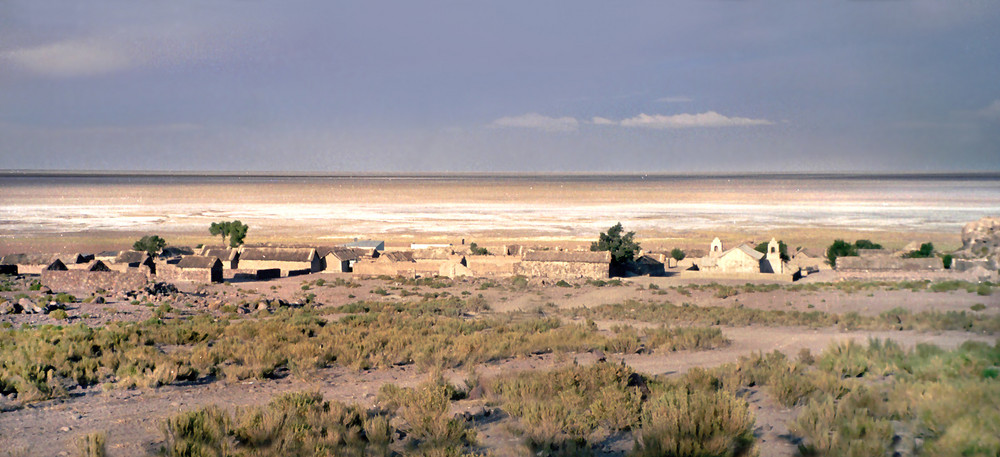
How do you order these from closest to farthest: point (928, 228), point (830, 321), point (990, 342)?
point (990, 342)
point (830, 321)
point (928, 228)

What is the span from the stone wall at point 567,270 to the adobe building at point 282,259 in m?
13.5

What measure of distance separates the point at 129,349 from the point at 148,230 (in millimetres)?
59028

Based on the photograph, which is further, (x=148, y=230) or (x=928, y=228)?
(x=148, y=230)

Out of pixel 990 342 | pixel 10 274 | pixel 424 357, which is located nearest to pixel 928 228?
pixel 990 342

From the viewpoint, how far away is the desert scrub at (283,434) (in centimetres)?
759

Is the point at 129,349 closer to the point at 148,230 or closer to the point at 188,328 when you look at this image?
the point at 188,328

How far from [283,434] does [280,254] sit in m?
38.9

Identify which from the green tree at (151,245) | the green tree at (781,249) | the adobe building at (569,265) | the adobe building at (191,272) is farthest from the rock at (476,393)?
the green tree at (151,245)

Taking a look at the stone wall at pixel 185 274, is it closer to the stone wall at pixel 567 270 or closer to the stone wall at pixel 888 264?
the stone wall at pixel 567 270

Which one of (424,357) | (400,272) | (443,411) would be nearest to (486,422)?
(443,411)

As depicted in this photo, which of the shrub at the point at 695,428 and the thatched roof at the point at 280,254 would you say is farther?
the thatched roof at the point at 280,254

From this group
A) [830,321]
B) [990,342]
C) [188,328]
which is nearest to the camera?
[990,342]

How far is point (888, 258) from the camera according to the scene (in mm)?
37250

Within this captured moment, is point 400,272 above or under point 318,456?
under
